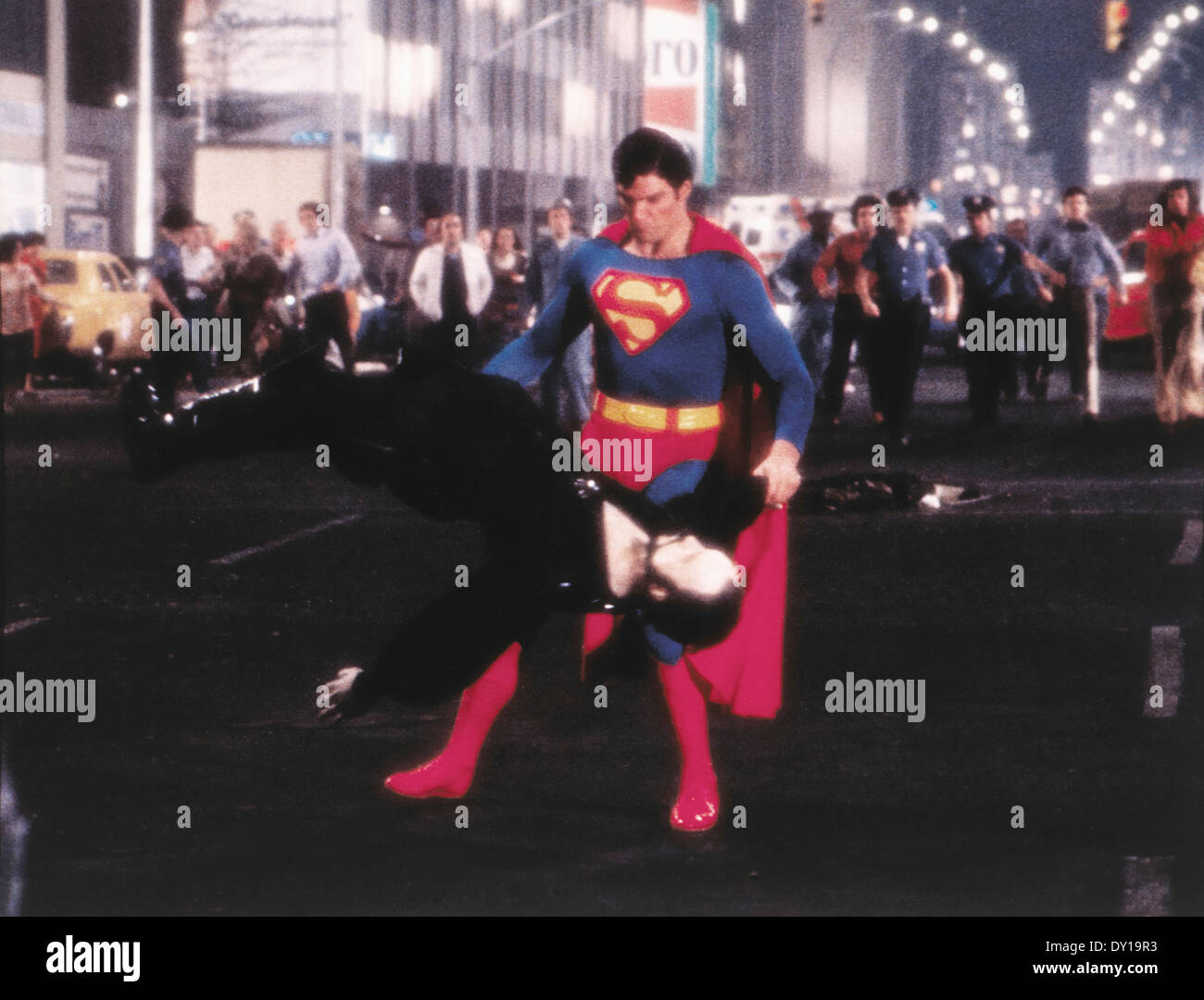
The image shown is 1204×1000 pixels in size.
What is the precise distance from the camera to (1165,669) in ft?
26.4

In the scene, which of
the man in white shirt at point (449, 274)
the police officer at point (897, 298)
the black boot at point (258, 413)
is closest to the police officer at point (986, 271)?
the police officer at point (897, 298)

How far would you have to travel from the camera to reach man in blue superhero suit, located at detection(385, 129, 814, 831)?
3.47 meters

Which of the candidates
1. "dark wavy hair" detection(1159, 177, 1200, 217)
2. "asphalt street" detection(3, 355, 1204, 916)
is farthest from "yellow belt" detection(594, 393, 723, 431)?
"dark wavy hair" detection(1159, 177, 1200, 217)

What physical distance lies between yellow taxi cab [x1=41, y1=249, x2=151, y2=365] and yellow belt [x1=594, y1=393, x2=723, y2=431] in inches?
895

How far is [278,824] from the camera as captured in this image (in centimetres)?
554

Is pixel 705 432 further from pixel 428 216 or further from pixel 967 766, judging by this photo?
pixel 428 216

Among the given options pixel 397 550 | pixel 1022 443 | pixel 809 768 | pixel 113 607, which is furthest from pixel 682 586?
pixel 1022 443

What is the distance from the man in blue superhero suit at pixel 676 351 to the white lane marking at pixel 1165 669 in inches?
131

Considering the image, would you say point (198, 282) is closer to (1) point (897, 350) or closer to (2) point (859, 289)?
(1) point (897, 350)

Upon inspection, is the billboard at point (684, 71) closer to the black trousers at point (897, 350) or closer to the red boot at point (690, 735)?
the black trousers at point (897, 350)

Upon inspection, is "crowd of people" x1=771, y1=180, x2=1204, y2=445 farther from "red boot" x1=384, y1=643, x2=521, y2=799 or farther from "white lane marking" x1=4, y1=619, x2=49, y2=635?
"red boot" x1=384, y1=643, x2=521, y2=799

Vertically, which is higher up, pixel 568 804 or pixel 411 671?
pixel 411 671

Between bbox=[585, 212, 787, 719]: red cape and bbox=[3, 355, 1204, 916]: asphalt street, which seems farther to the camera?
bbox=[3, 355, 1204, 916]: asphalt street

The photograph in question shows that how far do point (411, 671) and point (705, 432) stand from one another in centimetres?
122
